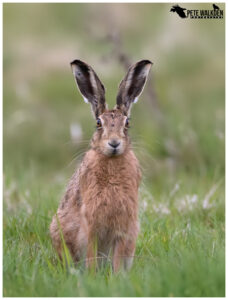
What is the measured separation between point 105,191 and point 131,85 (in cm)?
104

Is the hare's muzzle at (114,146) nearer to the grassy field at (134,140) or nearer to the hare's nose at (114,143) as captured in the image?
the hare's nose at (114,143)

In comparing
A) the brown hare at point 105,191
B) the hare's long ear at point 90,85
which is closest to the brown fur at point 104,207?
the brown hare at point 105,191

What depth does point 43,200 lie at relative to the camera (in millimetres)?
7234

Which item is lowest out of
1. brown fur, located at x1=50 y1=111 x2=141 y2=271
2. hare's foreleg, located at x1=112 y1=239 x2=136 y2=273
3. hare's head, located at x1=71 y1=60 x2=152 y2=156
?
hare's foreleg, located at x1=112 y1=239 x2=136 y2=273

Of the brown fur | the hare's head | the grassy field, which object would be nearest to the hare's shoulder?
the brown fur

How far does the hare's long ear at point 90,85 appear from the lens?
18.9 ft

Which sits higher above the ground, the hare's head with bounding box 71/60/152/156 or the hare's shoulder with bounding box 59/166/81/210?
the hare's head with bounding box 71/60/152/156

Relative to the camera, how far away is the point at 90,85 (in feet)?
19.2

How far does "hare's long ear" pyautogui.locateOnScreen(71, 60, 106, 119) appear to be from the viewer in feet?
18.9

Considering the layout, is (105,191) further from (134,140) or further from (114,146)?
(134,140)

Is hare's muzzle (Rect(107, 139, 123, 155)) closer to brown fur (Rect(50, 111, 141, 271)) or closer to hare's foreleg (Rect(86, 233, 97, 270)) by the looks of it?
brown fur (Rect(50, 111, 141, 271))

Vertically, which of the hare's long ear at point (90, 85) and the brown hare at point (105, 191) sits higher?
the hare's long ear at point (90, 85)

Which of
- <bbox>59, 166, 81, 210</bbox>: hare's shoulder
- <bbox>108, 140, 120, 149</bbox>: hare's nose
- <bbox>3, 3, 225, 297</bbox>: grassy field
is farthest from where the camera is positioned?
<bbox>59, 166, 81, 210</bbox>: hare's shoulder

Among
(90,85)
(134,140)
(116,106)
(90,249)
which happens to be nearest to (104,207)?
(90,249)
